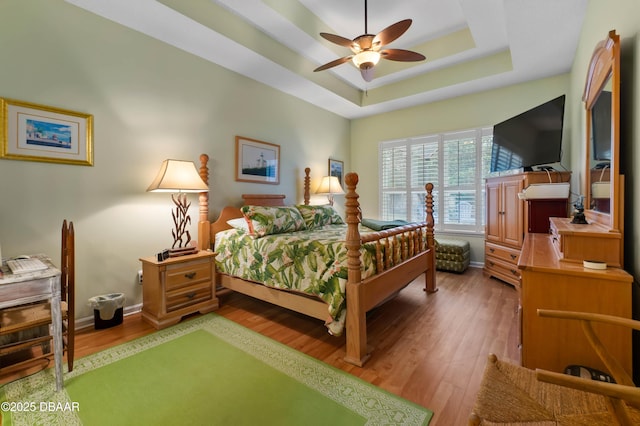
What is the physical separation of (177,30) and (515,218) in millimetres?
4238

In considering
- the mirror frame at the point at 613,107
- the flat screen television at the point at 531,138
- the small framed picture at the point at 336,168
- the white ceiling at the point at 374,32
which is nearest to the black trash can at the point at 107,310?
the white ceiling at the point at 374,32

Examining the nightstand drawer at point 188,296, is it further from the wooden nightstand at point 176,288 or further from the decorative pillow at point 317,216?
the decorative pillow at point 317,216

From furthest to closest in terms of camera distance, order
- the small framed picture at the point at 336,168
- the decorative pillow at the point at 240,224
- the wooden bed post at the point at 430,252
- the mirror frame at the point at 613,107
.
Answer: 1. the small framed picture at the point at 336,168
2. the wooden bed post at the point at 430,252
3. the decorative pillow at the point at 240,224
4. the mirror frame at the point at 613,107

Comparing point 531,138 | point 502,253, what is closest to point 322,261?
point 502,253

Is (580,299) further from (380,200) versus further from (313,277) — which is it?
(380,200)

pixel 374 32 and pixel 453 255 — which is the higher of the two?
pixel 374 32

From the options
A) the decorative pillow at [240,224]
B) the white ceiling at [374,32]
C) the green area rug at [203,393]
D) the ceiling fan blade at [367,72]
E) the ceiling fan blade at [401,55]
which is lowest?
the green area rug at [203,393]

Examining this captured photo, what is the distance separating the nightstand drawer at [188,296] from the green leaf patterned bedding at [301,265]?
29 centimetres

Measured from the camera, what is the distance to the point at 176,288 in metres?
2.58

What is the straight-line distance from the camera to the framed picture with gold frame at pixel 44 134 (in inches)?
82.5

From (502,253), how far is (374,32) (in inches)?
129

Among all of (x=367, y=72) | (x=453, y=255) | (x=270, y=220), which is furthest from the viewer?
(x=453, y=255)

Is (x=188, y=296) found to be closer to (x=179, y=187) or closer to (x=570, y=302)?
(x=179, y=187)

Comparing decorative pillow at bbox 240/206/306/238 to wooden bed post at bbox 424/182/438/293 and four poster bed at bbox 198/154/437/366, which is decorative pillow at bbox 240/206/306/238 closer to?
four poster bed at bbox 198/154/437/366
